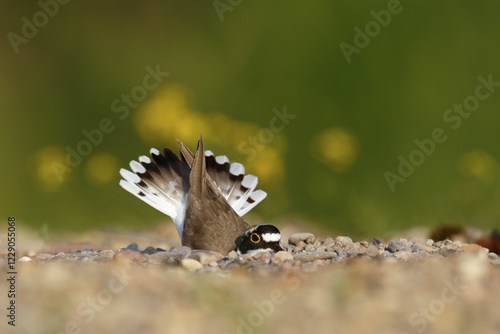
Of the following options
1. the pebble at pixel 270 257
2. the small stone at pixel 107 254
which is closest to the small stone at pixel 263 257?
the pebble at pixel 270 257

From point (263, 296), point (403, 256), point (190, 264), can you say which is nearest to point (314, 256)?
point (403, 256)

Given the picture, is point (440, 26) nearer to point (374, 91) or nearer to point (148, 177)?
point (374, 91)

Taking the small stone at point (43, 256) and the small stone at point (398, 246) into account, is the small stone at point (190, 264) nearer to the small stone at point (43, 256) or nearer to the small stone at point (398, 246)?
the small stone at point (43, 256)

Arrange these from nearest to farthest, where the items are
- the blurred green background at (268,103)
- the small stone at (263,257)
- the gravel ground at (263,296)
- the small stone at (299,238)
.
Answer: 1. the gravel ground at (263,296)
2. the small stone at (263,257)
3. the small stone at (299,238)
4. the blurred green background at (268,103)

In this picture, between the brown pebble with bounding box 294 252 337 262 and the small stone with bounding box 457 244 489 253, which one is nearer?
the brown pebble with bounding box 294 252 337 262

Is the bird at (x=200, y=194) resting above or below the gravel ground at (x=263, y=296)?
above

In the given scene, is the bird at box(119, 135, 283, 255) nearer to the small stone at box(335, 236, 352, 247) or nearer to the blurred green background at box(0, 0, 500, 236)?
the small stone at box(335, 236, 352, 247)

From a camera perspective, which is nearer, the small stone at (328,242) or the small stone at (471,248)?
the small stone at (471,248)

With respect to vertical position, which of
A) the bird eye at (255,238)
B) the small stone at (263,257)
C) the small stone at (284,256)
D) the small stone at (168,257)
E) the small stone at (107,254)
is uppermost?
the bird eye at (255,238)

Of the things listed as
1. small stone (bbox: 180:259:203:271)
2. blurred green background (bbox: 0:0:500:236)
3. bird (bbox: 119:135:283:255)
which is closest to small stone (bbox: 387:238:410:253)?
bird (bbox: 119:135:283:255)
